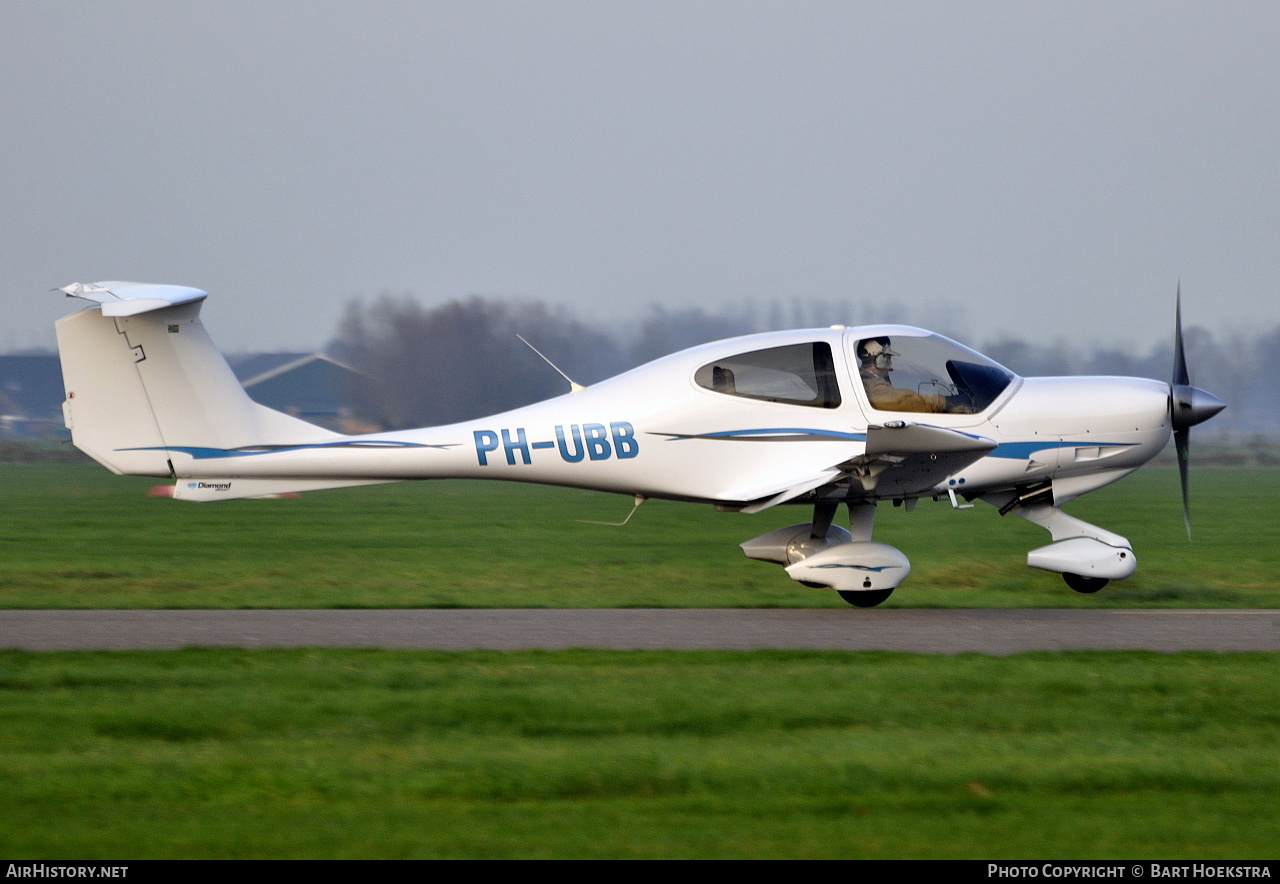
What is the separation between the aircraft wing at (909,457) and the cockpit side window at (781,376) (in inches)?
26.6

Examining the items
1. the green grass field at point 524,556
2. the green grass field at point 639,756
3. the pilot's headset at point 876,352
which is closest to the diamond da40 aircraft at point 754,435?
the pilot's headset at point 876,352

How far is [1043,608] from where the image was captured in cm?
1202

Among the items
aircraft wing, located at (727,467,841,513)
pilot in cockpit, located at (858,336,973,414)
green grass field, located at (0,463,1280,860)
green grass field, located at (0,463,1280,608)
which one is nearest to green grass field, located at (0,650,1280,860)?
green grass field, located at (0,463,1280,860)

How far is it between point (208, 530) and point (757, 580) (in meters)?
12.5

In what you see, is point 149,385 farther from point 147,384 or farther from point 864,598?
point 864,598

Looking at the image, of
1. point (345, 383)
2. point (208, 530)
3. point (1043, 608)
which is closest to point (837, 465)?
point (1043, 608)

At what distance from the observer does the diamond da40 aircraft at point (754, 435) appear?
11164 millimetres

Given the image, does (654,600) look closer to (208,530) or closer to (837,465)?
(837,465)

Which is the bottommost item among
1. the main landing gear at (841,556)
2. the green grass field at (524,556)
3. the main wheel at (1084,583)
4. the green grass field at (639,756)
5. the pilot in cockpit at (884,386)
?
the green grass field at (524,556)

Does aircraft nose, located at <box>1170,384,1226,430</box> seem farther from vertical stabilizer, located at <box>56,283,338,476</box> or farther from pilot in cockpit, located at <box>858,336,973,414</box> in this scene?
vertical stabilizer, located at <box>56,283,338,476</box>

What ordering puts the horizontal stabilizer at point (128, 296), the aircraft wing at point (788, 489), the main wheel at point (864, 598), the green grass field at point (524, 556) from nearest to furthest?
the horizontal stabilizer at point (128, 296) < the aircraft wing at point (788, 489) < the main wheel at point (864, 598) < the green grass field at point (524, 556)

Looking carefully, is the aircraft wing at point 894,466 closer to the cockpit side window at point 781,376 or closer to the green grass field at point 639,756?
the cockpit side window at point 781,376

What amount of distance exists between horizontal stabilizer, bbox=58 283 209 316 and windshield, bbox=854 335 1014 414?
19.5ft

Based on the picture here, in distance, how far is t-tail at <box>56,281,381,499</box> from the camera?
10859 mm
